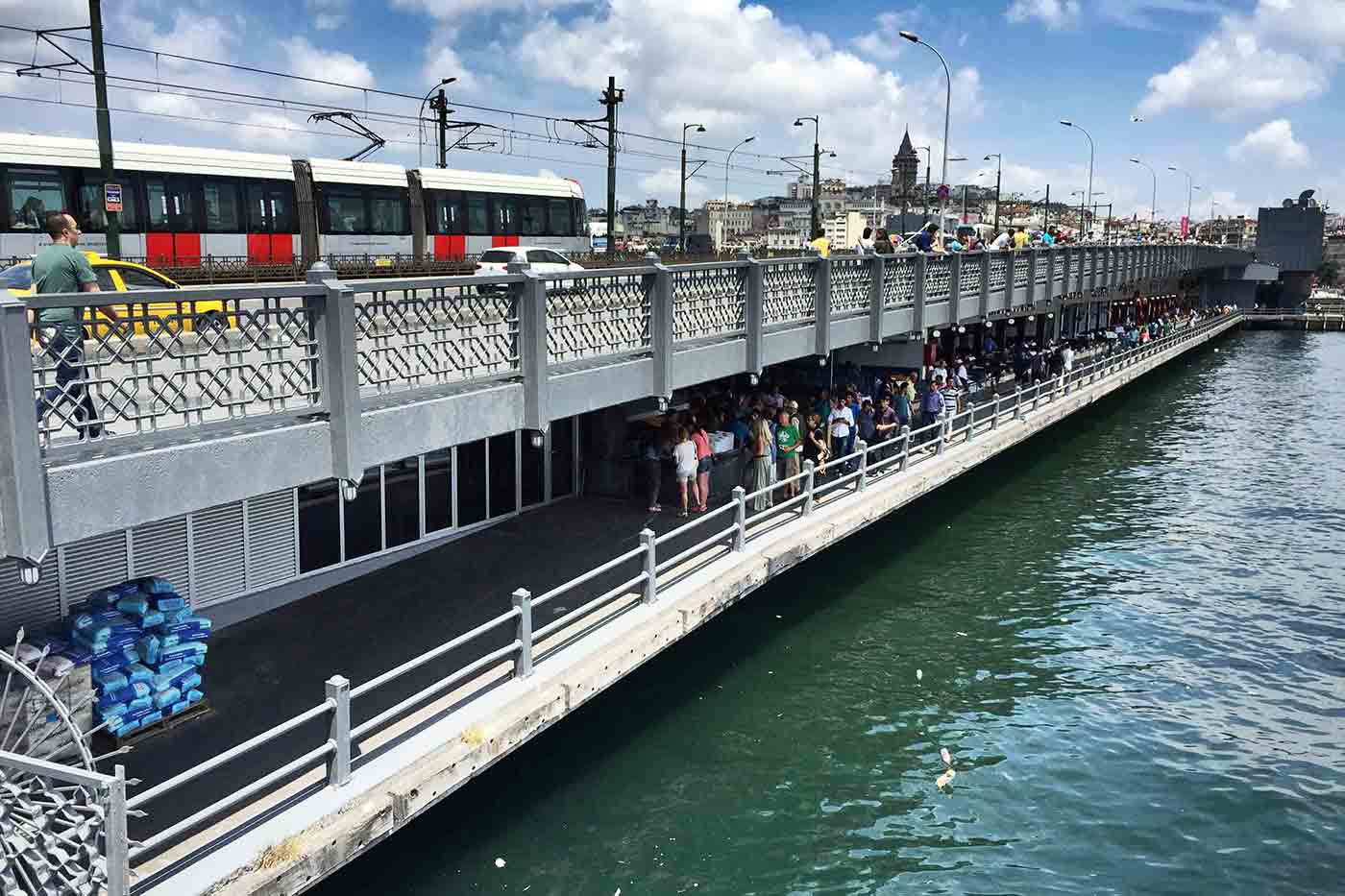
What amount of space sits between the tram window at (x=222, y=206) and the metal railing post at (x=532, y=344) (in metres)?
17.9

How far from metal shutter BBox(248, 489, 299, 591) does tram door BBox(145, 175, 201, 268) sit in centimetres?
1421

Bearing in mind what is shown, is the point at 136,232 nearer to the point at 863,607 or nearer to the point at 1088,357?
the point at 863,607

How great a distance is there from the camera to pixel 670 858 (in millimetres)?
9656

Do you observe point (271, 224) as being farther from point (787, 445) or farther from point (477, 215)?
point (787, 445)

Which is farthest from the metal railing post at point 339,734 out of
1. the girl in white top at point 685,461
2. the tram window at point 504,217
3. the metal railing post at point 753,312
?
the tram window at point 504,217

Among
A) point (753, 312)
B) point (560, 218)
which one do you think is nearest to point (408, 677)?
point (753, 312)

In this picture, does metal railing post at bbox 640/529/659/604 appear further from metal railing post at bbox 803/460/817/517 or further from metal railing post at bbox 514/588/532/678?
metal railing post at bbox 803/460/817/517

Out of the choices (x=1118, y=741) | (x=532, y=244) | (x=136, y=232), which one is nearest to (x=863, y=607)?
(x=1118, y=741)

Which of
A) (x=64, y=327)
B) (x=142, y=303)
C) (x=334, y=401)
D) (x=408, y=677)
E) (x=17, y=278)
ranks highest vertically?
(x=17, y=278)

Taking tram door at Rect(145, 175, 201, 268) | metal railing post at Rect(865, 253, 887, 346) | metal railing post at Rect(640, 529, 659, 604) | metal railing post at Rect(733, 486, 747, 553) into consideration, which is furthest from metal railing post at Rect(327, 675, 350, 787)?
tram door at Rect(145, 175, 201, 268)

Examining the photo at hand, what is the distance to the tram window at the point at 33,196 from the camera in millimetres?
20953

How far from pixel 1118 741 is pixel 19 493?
37.8 ft

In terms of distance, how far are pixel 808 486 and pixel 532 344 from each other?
6515 mm

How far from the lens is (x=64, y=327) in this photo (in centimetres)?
650
